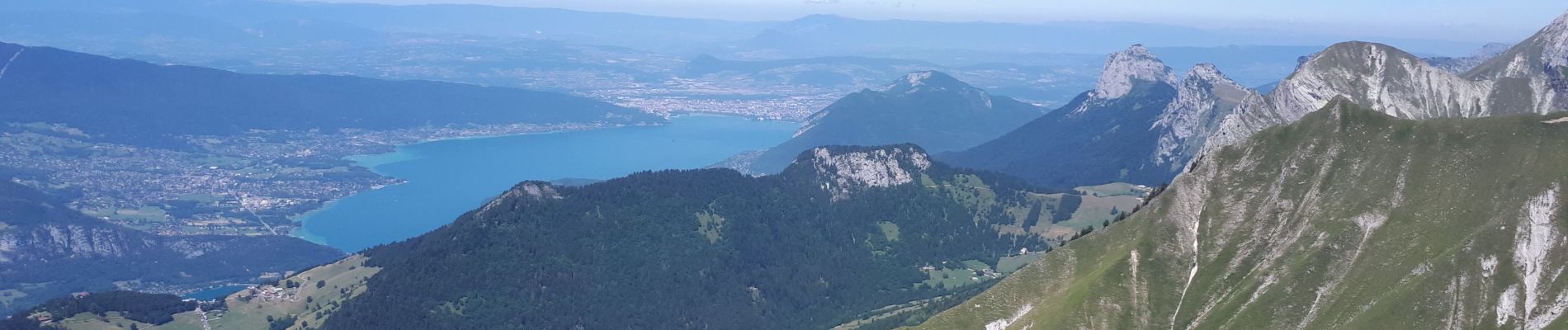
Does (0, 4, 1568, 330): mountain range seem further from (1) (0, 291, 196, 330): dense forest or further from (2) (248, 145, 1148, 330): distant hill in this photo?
(1) (0, 291, 196, 330): dense forest

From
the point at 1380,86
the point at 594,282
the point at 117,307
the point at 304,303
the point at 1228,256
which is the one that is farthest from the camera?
the point at 1380,86

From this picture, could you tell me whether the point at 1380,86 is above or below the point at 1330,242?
above

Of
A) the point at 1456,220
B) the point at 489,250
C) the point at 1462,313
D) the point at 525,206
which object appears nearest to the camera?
the point at 1462,313

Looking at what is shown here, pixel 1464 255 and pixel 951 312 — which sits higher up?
pixel 1464 255

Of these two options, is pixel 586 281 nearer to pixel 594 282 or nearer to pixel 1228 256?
pixel 594 282

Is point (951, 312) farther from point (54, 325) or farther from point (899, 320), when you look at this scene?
point (54, 325)

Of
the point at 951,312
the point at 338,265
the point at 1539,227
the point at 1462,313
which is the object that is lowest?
the point at 338,265

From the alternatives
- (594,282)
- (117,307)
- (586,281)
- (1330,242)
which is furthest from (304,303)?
(1330,242)

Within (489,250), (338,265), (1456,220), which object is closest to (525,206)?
(489,250)
